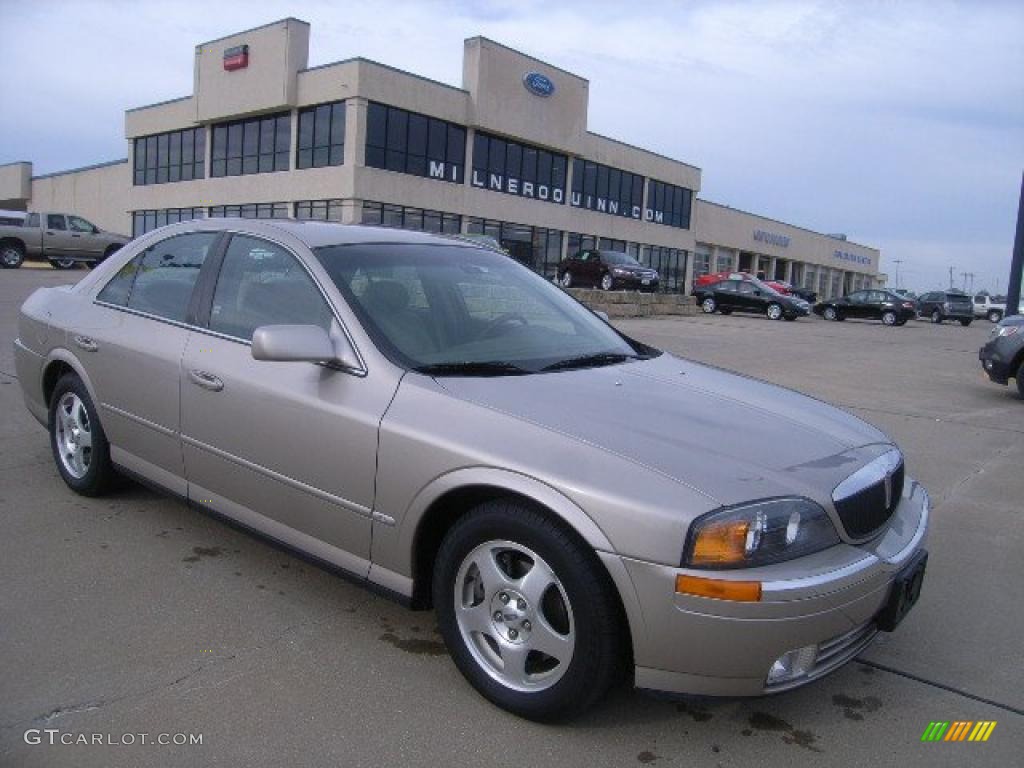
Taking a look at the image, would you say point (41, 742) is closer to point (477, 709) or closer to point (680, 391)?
point (477, 709)

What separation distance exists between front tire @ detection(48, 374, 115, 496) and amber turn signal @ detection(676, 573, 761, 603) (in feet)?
10.5

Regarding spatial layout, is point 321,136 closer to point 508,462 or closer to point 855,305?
point 855,305

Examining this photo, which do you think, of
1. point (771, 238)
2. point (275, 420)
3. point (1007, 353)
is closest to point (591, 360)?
point (275, 420)

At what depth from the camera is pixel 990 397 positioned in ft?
36.1

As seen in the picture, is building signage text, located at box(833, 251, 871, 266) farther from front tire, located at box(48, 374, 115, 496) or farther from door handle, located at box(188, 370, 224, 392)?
door handle, located at box(188, 370, 224, 392)

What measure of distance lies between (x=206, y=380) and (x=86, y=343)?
1.23m

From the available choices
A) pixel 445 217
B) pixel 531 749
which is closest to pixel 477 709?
pixel 531 749

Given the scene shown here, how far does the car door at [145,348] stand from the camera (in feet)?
12.7

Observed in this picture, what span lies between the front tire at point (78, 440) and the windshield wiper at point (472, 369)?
7.16 feet

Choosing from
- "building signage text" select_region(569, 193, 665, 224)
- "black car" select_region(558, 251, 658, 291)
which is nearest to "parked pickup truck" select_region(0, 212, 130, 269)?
"black car" select_region(558, 251, 658, 291)

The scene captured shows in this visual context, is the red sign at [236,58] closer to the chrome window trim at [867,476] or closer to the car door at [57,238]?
the car door at [57,238]

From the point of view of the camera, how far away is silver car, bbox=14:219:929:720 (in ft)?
8.04

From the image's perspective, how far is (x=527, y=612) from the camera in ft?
A: 8.82

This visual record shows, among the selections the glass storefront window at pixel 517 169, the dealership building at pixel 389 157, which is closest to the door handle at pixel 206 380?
the dealership building at pixel 389 157
